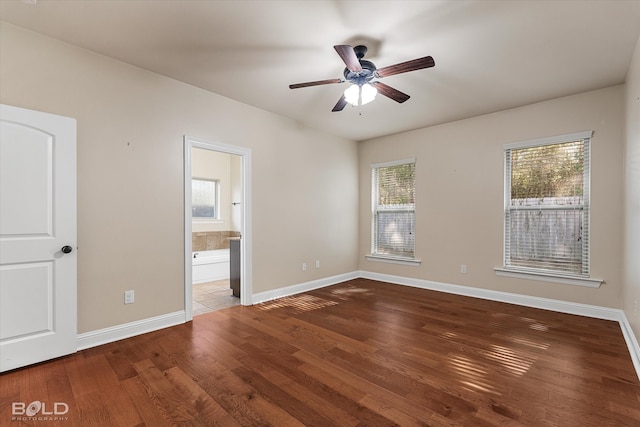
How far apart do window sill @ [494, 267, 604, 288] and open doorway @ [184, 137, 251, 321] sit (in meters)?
3.54

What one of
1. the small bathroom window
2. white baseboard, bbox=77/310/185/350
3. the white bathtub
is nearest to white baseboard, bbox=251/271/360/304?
white baseboard, bbox=77/310/185/350

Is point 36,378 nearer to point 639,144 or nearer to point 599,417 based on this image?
point 599,417

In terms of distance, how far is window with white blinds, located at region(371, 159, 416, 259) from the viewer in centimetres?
519

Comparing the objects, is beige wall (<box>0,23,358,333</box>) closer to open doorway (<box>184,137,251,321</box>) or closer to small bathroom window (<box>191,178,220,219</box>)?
open doorway (<box>184,137,251,321</box>)

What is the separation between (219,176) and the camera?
6.50 meters

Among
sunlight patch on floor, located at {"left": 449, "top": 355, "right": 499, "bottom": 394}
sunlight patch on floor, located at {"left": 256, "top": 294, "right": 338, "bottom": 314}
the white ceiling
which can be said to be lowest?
sunlight patch on floor, located at {"left": 256, "top": 294, "right": 338, "bottom": 314}

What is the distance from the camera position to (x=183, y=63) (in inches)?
115

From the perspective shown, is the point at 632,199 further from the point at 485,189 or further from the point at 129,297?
the point at 129,297

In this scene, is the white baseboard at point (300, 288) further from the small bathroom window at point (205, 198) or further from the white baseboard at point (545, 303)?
the small bathroom window at point (205, 198)

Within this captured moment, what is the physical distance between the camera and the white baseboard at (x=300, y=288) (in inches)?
164

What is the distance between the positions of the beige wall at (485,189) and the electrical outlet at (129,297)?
392 cm

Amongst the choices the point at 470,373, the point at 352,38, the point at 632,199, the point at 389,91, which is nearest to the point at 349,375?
the point at 470,373

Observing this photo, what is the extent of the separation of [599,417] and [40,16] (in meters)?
4.67

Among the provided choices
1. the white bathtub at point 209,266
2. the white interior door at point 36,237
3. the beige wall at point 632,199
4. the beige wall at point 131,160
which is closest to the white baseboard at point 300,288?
the beige wall at point 131,160
